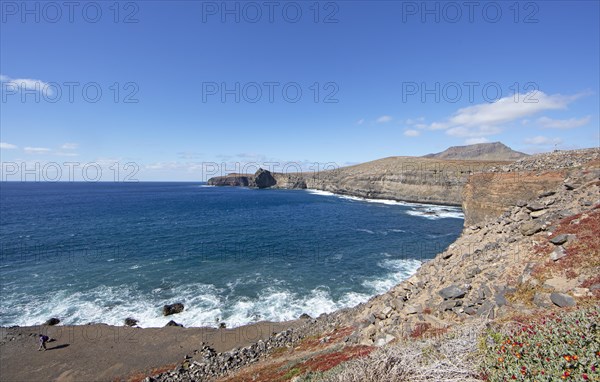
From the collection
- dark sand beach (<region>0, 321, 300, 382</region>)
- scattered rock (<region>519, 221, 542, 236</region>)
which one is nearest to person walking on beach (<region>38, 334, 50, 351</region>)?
dark sand beach (<region>0, 321, 300, 382</region>)

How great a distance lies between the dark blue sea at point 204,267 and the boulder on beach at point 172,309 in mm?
641

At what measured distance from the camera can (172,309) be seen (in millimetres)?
28516

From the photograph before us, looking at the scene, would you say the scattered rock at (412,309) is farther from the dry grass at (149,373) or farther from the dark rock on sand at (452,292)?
the dry grass at (149,373)

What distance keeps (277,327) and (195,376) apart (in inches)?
327

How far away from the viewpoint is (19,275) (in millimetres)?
37156

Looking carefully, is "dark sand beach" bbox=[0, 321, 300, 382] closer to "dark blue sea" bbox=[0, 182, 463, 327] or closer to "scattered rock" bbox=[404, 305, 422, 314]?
"dark blue sea" bbox=[0, 182, 463, 327]

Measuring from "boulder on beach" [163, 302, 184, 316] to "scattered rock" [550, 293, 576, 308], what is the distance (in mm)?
30320

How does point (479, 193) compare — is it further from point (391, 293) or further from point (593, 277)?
point (593, 277)

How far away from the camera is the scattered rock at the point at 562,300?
34.6 ft

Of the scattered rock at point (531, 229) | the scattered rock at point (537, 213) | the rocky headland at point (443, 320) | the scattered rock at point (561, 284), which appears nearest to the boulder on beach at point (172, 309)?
the rocky headland at point (443, 320)

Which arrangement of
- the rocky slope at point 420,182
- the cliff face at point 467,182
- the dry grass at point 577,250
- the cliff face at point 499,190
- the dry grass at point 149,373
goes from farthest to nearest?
the rocky slope at point 420,182 < the cliff face at point 467,182 < the cliff face at point 499,190 < the dry grass at point 149,373 < the dry grass at point 577,250

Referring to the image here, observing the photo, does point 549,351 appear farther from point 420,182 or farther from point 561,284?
point 420,182

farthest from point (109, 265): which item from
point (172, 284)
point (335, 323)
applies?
point (335, 323)

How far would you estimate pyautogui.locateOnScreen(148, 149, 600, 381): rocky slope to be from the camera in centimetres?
1216
